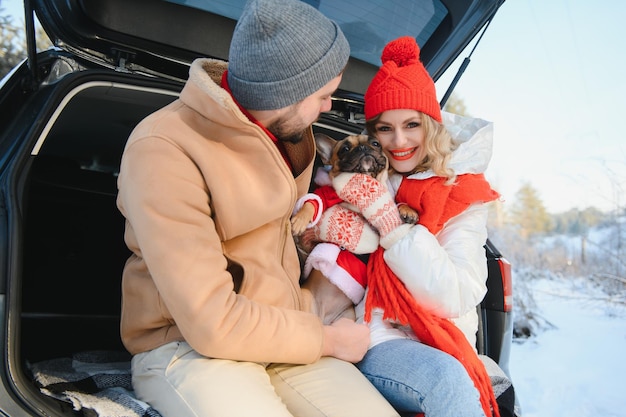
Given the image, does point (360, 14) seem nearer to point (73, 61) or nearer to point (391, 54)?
point (391, 54)

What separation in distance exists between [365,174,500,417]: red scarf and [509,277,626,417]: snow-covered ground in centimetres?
213

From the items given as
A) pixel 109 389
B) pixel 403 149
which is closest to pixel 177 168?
pixel 109 389

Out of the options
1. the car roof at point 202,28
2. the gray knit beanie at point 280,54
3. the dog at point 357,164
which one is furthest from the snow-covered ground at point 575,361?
the gray knit beanie at point 280,54

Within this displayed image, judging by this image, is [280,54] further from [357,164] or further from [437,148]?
[437,148]

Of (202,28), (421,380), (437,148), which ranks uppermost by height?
(202,28)

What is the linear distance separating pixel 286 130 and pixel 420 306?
82 centimetres

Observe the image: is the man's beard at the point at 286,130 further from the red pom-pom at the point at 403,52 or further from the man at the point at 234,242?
the red pom-pom at the point at 403,52

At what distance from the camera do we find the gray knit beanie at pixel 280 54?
5.08 feet

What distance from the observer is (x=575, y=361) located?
483 cm

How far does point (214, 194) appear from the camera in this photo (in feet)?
5.16

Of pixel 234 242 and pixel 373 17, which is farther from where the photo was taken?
pixel 373 17

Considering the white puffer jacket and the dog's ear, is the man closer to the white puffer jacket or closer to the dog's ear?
the white puffer jacket

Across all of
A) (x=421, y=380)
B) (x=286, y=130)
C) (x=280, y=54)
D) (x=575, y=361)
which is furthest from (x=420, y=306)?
(x=575, y=361)

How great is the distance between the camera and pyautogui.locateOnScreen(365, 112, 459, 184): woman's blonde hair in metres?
2.14
